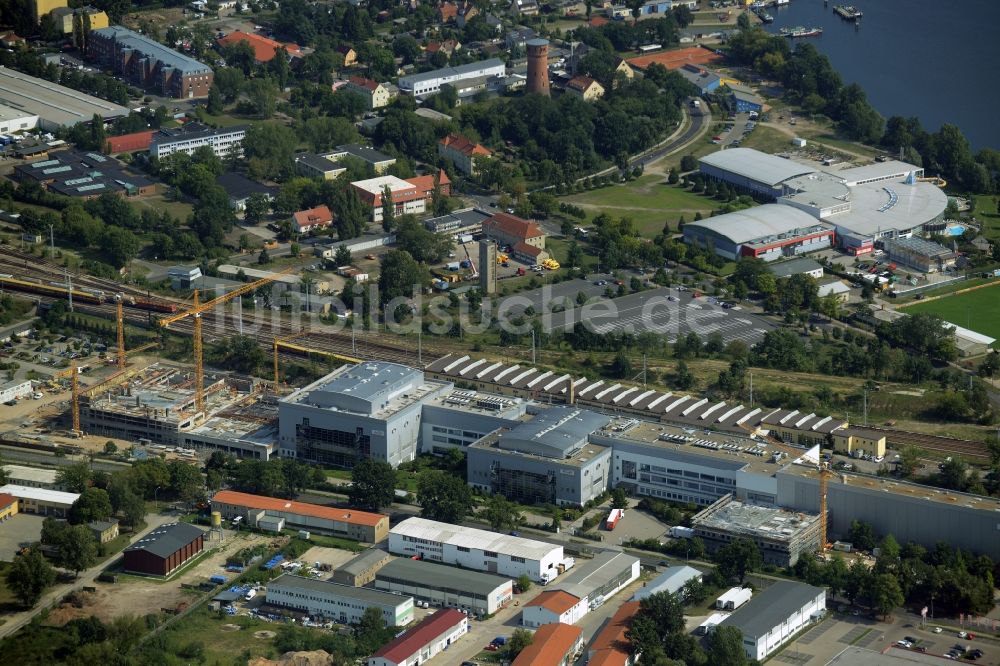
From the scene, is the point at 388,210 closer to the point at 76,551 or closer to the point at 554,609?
the point at 76,551

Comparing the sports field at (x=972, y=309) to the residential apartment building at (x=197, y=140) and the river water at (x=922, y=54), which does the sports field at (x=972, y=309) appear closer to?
the river water at (x=922, y=54)

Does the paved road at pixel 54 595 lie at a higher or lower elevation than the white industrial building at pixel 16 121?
lower

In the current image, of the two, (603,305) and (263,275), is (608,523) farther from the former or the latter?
(263,275)

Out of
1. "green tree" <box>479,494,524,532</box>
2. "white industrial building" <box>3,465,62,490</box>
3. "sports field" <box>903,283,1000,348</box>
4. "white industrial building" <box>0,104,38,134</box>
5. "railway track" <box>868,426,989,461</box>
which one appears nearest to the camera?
"green tree" <box>479,494,524,532</box>

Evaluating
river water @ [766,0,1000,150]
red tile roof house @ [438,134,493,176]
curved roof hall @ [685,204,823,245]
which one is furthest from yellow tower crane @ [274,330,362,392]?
river water @ [766,0,1000,150]

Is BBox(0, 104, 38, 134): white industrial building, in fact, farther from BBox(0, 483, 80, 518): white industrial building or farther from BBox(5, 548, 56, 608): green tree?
BBox(5, 548, 56, 608): green tree

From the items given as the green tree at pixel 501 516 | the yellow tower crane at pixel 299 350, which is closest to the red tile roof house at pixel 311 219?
the yellow tower crane at pixel 299 350
